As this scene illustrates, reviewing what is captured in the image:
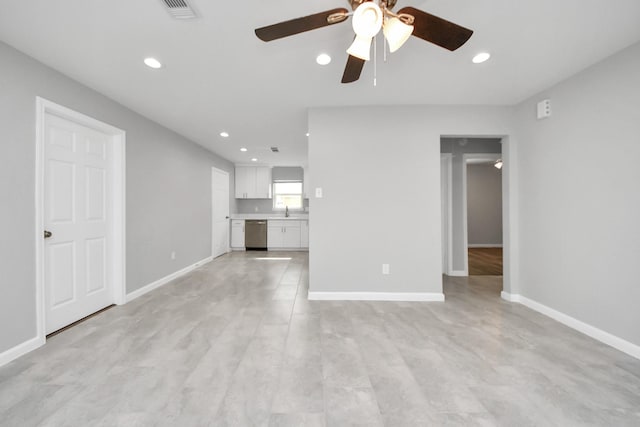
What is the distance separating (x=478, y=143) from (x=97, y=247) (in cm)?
554

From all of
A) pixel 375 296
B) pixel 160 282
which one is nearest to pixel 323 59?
pixel 375 296

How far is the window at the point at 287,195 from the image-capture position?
24.8ft

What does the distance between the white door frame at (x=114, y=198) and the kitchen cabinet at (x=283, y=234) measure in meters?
4.10

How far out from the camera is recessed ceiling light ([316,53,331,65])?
2096 millimetres

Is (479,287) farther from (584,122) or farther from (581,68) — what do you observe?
(581,68)

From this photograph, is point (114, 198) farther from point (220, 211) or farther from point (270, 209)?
point (270, 209)

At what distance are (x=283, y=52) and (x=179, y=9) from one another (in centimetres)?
74

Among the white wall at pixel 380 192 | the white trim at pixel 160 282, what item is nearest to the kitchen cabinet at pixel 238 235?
the white trim at pixel 160 282

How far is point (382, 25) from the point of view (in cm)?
135

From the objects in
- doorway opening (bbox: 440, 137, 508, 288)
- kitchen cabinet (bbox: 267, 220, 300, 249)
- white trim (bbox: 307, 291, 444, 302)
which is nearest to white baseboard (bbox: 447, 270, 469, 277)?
doorway opening (bbox: 440, 137, 508, 288)

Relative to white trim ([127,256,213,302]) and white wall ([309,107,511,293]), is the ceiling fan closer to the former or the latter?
white wall ([309,107,511,293])

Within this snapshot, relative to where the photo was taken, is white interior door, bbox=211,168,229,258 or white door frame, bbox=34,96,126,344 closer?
white door frame, bbox=34,96,126,344

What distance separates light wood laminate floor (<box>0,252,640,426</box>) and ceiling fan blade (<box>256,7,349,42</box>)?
206 cm

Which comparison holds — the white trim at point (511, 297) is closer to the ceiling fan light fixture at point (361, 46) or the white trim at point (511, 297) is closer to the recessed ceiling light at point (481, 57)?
the recessed ceiling light at point (481, 57)
